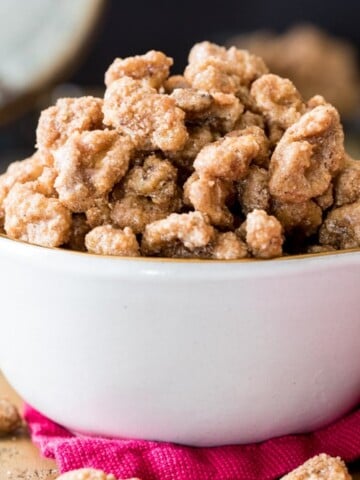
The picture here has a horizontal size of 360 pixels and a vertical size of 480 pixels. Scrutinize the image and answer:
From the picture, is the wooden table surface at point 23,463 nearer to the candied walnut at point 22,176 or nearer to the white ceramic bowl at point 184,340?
the white ceramic bowl at point 184,340

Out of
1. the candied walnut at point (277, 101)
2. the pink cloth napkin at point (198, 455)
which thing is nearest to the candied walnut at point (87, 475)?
the pink cloth napkin at point (198, 455)

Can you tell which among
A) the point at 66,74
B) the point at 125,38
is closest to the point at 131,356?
the point at 66,74

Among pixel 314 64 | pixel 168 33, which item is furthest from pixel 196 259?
pixel 168 33

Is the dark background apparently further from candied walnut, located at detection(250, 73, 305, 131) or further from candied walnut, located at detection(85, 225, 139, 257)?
candied walnut, located at detection(85, 225, 139, 257)

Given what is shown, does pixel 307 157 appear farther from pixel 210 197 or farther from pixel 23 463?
pixel 23 463

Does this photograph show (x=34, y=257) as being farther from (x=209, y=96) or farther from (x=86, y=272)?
(x=209, y=96)

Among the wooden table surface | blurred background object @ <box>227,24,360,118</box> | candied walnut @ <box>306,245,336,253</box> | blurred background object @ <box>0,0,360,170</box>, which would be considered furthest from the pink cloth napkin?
blurred background object @ <box>0,0,360,170</box>
